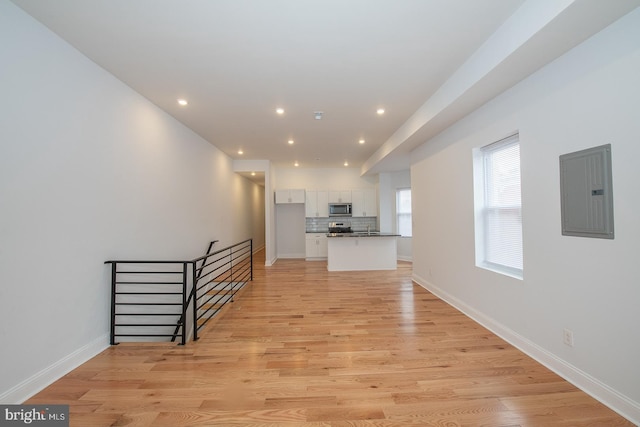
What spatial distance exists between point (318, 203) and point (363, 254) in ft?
8.29

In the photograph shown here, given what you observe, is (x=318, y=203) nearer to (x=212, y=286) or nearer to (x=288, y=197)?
(x=288, y=197)

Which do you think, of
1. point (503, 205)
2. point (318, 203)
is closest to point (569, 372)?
point (503, 205)

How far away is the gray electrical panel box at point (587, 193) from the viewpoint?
1814 mm

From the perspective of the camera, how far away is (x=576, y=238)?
205 cm

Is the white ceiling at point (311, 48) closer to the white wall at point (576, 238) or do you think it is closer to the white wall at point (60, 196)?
the white wall at point (576, 238)

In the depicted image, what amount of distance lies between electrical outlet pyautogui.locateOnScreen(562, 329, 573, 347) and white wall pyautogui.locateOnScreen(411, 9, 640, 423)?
0.13ft

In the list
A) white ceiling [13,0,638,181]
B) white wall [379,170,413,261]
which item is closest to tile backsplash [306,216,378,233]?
white wall [379,170,413,261]

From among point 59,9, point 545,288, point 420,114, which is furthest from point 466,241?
point 59,9

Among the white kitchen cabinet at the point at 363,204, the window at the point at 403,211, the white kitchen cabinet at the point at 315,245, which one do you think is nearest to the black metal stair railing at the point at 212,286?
the white kitchen cabinet at the point at 315,245

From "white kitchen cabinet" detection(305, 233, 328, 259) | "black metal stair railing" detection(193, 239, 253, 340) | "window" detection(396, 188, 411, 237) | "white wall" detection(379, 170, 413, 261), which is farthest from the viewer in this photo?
"white kitchen cabinet" detection(305, 233, 328, 259)

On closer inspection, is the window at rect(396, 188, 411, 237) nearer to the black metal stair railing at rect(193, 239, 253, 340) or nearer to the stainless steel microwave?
the stainless steel microwave

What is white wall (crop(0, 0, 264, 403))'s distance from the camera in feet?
6.15

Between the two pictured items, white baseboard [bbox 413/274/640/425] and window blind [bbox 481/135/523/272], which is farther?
window blind [bbox 481/135/523/272]

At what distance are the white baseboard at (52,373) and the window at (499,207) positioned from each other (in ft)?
14.5
